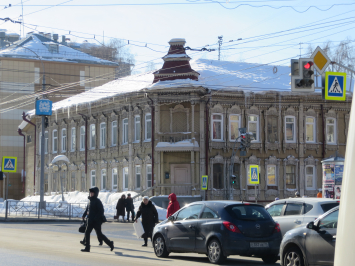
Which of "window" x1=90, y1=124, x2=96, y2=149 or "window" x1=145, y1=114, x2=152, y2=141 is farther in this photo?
"window" x1=90, y1=124, x2=96, y2=149

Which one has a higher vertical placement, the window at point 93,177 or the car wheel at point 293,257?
the window at point 93,177

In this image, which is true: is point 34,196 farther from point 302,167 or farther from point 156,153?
point 302,167

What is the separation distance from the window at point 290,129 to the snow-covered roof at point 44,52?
33853 millimetres

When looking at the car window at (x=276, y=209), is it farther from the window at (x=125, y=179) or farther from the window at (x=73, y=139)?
Result: the window at (x=73, y=139)

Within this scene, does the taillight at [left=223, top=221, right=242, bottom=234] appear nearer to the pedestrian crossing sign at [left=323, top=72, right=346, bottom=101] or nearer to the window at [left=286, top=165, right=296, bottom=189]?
the pedestrian crossing sign at [left=323, top=72, right=346, bottom=101]

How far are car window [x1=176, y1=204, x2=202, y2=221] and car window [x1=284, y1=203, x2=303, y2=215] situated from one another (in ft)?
8.94

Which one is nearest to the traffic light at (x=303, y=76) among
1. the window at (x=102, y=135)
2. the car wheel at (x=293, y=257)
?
the car wheel at (x=293, y=257)

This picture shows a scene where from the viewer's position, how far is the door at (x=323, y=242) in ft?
33.4

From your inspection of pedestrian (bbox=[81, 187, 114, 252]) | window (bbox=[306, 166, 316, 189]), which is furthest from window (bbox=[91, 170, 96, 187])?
pedestrian (bbox=[81, 187, 114, 252])

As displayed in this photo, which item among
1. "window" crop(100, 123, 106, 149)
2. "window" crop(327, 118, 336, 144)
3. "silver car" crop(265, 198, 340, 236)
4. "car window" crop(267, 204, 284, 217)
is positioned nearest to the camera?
"silver car" crop(265, 198, 340, 236)

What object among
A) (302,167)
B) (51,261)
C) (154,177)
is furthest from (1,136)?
(51,261)

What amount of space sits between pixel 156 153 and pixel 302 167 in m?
10.7

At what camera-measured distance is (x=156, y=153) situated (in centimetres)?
3978

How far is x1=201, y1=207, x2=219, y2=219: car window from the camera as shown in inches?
540
